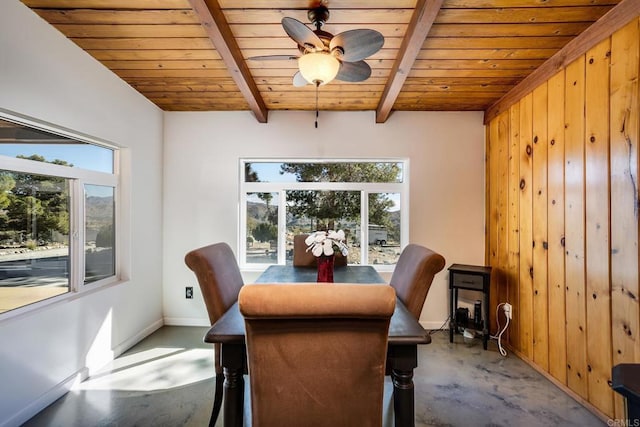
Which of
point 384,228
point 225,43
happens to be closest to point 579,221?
point 384,228

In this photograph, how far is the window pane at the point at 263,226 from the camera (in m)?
3.33

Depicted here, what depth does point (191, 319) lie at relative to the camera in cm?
317

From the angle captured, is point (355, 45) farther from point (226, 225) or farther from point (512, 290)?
point (512, 290)

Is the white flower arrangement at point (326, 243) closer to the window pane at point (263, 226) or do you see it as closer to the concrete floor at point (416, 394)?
the concrete floor at point (416, 394)

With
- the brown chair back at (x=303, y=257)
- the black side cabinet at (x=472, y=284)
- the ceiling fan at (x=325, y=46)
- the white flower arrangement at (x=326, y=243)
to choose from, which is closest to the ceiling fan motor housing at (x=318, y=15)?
the ceiling fan at (x=325, y=46)

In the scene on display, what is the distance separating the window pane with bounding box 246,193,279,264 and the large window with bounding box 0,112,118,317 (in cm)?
132

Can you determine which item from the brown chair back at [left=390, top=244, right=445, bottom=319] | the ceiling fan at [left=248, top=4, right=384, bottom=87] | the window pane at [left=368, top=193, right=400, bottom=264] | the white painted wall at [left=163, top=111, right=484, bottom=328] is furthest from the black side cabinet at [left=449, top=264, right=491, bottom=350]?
the ceiling fan at [left=248, top=4, right=384, bottom=87]

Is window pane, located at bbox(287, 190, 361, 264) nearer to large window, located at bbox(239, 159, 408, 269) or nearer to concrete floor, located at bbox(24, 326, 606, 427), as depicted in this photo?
large window, located at bbox(239, 159, 408, 269)

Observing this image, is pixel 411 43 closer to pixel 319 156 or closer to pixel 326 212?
pixel 319 156

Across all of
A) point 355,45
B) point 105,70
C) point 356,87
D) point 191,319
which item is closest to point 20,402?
point 191,319

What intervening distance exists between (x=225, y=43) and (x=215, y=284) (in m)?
1.58

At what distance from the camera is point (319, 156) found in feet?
10.5

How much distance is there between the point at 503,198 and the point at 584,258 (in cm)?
106

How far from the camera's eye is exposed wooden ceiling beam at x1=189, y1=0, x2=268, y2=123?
5.49 ft
